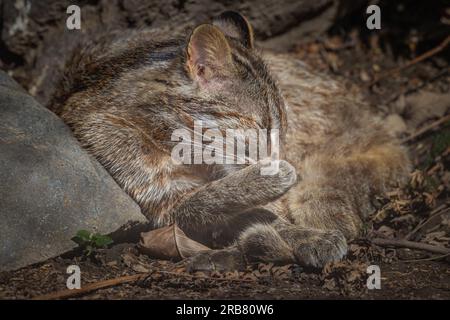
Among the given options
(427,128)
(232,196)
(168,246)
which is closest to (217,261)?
(168,246)

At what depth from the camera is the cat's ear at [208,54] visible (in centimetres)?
538

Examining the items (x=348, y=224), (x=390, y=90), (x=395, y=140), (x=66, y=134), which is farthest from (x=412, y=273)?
(x=390, y=90)

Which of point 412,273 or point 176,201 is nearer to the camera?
point 412,273

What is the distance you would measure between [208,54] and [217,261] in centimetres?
190

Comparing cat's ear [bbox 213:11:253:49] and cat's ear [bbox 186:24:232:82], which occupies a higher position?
cat's ear [bbox 213:11:253:49]

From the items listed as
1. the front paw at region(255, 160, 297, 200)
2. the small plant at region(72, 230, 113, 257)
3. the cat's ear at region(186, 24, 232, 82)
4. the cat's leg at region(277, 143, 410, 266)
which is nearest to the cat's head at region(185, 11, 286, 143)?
the cat's ear at region(186, 24, 232, 82)

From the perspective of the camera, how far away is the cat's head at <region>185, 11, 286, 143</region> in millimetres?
5457

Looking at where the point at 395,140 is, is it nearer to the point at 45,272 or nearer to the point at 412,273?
the point at 412,273

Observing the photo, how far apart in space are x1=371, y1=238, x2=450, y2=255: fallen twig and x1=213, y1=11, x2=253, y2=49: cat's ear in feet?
7.76

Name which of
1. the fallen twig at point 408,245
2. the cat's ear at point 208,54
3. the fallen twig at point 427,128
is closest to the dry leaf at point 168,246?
the cat's ear at point 208,54

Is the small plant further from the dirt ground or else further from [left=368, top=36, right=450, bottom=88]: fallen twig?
[left=368, top=36, right=450, bottom=88]: fallen twig

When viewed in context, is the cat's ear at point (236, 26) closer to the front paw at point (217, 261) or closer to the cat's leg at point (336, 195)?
the cat's leg at point (336, 195)

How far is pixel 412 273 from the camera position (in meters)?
5.23

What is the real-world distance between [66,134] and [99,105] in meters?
0.45
